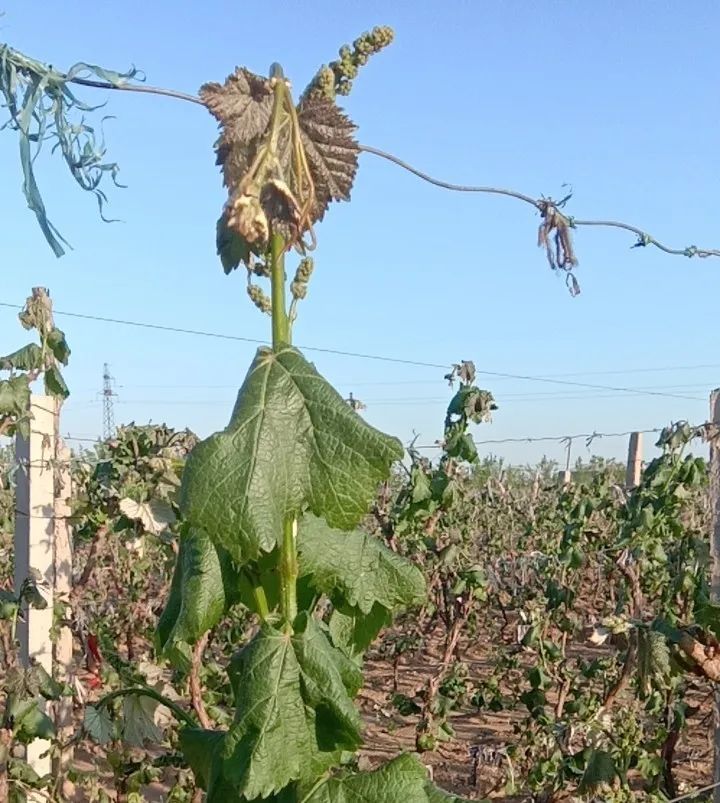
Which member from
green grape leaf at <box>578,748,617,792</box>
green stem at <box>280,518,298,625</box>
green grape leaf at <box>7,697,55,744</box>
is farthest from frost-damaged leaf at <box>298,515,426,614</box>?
green grape leaf at <box>578,748,617,792</box>

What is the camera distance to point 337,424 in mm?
1313

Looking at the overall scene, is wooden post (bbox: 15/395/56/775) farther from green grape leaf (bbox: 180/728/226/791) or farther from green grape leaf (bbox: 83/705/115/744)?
green grape leaf (bbox: 180/728/226/791)

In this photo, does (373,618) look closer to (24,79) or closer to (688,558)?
(24,79)

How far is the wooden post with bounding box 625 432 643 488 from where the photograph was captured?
252 inches

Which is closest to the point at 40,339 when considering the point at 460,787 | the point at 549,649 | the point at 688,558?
the point at 549,649

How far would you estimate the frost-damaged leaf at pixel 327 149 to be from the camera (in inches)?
54.7

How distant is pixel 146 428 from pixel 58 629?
2.93 feet

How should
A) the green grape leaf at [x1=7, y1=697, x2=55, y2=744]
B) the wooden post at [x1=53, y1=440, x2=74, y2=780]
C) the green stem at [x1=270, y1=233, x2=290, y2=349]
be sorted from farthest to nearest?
the wooden post at [x1=53, y1=440, x2=74, y2=780] < the green grape leaf at [x1=7, y1=697, x2=55, y2=744] < the green stem at [x1=270, y1=233, x2=290, y2=349]

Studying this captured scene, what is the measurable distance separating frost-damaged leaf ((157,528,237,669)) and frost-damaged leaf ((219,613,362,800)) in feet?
0.37

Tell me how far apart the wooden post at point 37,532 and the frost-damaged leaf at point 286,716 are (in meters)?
2.33

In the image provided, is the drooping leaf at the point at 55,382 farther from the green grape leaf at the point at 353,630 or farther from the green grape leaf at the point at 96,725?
the green grape leaf at the point at 353,630

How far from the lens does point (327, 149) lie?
4.61 ft

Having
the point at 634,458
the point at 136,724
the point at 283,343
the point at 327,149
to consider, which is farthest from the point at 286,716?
the point at 634,458

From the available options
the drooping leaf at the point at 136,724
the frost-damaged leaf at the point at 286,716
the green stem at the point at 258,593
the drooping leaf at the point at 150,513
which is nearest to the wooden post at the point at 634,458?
the drooping leaf at the point at 150,513
